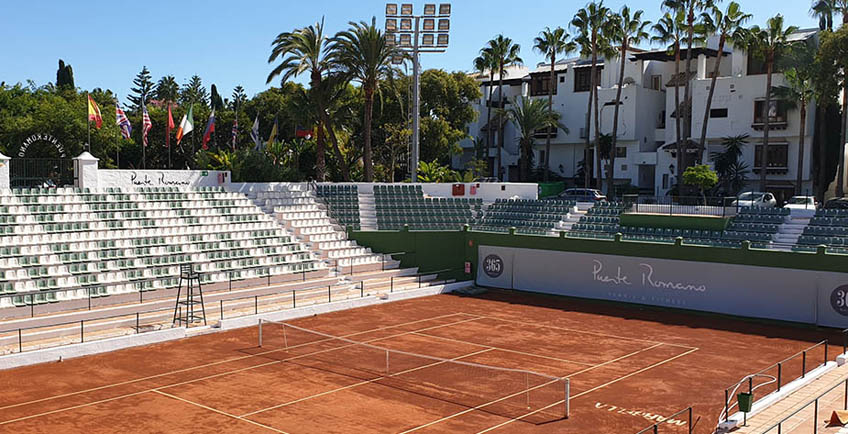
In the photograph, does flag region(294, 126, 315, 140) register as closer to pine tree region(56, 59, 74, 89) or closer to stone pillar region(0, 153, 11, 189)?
stone pillar region(0, 153, 11, 189)

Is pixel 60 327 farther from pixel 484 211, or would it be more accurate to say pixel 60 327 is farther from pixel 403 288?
pixel 484 211

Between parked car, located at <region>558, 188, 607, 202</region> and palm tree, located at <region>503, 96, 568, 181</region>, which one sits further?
palm tree, located at <region>503, 96, 568, 181</region>

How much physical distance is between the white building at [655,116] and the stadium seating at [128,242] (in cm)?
3733

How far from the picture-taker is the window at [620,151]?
69.7 metres

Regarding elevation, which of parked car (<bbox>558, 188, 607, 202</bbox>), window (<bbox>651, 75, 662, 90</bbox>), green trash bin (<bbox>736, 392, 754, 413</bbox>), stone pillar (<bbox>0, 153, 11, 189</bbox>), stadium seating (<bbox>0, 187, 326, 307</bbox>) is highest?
window (<bbox>651, 75, 662, 90</bbox>)

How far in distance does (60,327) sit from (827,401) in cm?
2471

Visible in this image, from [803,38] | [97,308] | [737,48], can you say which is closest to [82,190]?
[97,308]

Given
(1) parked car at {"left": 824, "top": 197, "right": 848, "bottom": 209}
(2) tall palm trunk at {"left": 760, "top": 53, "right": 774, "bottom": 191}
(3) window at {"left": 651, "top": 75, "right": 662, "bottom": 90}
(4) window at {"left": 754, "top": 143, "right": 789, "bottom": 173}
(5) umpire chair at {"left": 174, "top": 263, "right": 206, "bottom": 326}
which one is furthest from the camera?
(3) window at {"left": 651, "top": 75, "right": 662, "bottom": 90}

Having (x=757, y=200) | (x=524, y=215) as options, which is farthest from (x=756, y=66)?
(x=524, y=215)

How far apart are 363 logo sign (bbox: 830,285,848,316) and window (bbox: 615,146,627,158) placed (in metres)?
39.5

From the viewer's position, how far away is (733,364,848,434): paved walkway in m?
17.0

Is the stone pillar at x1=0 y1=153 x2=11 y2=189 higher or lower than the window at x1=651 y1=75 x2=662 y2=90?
lower

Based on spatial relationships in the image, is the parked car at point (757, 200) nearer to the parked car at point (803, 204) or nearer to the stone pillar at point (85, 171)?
the parked car at point (803, 204)

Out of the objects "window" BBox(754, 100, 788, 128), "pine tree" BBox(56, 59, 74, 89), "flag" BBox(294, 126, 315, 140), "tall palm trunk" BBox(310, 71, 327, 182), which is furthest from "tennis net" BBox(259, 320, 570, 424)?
"pine tree" BBox(56, 59, 74, 89)
